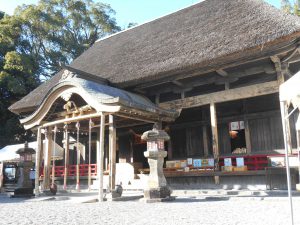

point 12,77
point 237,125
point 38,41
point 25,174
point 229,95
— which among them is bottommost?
point 25,174

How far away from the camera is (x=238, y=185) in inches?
374

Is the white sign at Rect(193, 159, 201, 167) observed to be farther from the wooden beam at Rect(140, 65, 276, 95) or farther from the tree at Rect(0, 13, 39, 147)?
the tree at Rect(0, 13, 39, 147)

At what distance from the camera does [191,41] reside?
11031mm

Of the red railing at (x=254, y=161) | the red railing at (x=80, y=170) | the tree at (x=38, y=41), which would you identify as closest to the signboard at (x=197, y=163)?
the red railing at (x=254, y=161)

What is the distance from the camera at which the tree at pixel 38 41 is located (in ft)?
76.4

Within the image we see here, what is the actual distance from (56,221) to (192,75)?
664 cm

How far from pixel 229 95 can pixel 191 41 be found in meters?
2.53

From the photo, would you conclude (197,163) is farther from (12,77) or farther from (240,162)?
(12,77)

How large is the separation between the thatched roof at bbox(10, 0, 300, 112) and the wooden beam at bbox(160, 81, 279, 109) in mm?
1252

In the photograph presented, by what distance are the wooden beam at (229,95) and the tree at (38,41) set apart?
16095 mm

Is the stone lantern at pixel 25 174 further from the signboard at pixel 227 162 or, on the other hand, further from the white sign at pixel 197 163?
the signboard at pixel 227 162

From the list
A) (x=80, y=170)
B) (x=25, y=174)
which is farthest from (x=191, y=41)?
(x=25, y=174)

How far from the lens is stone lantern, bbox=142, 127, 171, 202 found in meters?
7.58

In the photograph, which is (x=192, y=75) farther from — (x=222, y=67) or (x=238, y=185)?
(x=238, y=185)
